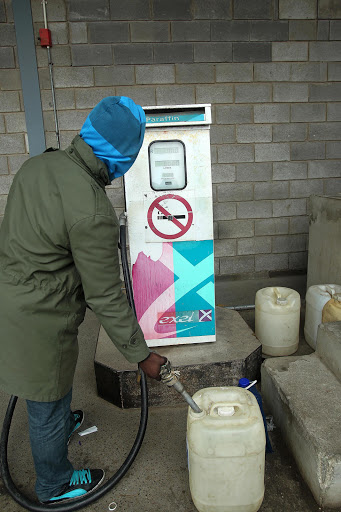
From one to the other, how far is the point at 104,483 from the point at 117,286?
3.77 feet

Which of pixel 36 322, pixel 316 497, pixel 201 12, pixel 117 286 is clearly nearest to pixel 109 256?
pixel 117 286

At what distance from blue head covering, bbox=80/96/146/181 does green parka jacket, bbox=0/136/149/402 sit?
4cm

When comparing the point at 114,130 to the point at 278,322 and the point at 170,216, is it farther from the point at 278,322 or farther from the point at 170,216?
the point at 278,322

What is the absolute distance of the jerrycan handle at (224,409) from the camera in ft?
5.44

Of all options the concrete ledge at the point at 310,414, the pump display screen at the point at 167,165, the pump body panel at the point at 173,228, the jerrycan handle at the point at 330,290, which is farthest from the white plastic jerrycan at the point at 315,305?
the pump display screen at the point at 167,165

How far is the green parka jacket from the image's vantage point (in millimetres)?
1545

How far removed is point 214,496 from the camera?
168 cm

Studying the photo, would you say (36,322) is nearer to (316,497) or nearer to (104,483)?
(104,483)

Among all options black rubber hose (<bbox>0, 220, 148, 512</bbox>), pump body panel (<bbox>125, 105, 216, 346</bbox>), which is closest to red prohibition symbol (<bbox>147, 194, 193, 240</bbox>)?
pump body panel (<bbox>125, 105, 216, 346</bbox>)

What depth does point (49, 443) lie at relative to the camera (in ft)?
5.89

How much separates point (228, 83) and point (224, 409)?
3595 millimetres

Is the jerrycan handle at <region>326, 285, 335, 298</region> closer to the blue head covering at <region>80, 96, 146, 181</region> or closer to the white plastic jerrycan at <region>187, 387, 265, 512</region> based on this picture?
the white plastic jerrycan at <region>187, 387, 265, 512</region>

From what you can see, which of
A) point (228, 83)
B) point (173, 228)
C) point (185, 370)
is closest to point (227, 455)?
point (185, 370)

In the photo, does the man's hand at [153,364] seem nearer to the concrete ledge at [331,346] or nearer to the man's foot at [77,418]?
the man's foot at [77,418]
